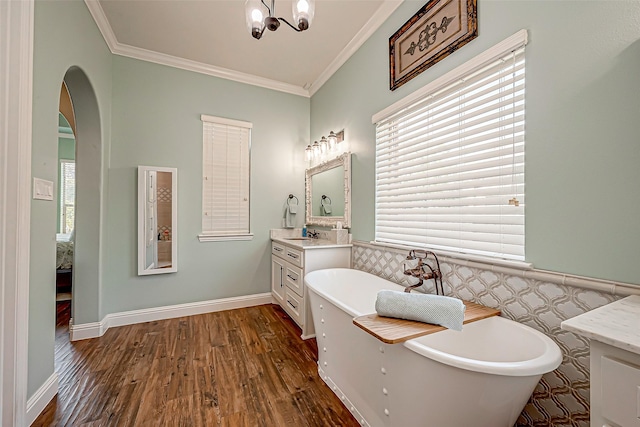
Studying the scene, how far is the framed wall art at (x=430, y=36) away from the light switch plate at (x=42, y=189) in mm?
2434

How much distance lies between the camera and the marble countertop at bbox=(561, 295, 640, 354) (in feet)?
2.12

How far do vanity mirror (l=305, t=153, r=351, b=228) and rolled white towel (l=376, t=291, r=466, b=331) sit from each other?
56.1 inches

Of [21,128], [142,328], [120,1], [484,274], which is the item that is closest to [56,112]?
[21,128]

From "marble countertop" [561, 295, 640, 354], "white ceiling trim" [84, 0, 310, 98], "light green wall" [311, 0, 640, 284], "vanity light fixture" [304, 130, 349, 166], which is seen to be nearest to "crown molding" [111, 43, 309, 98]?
"white ceiling trim" [84, 0, 310, 98]

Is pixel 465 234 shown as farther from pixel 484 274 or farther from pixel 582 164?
pixel 582 164

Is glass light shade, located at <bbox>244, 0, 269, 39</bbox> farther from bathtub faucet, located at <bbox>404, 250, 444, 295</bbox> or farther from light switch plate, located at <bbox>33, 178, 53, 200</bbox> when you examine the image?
bathtub faucet, located at <bbox>404, 250, 444, 295</bbox>

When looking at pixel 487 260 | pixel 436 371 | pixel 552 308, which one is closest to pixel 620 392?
pixel 436 371

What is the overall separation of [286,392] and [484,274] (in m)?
1.42

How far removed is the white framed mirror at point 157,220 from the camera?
9.14ft

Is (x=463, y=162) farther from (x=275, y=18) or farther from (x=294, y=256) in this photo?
(x=294, y=256)

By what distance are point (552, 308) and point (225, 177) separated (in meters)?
3.12

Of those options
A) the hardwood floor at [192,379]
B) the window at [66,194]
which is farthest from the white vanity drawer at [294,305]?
the window at [66,194]

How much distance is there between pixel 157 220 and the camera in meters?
2.86

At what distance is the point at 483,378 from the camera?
3.00ft
